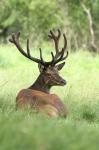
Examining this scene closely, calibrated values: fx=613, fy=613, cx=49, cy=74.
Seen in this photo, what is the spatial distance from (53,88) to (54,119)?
18.7ft

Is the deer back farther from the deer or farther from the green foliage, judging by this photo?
the green foliage

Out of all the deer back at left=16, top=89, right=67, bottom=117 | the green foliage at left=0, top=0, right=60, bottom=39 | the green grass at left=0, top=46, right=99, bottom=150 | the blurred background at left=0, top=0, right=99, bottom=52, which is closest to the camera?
the green grass at left=0, top=46, right=99, bottom=150

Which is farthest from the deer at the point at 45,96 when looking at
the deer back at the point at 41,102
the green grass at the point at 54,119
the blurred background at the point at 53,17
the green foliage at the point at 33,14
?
the green foliage at the point at 33,14

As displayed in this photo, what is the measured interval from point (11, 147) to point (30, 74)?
1106cm

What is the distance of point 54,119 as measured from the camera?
671 cm

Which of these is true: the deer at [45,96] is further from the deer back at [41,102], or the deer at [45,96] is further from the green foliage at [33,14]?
the green foliage at [33,14]

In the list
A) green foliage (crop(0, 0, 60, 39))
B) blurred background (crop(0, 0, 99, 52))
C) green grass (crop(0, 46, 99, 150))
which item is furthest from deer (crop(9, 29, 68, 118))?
green foliage (crop(0, 0, 60, 39))

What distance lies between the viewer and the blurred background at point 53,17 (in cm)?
3109

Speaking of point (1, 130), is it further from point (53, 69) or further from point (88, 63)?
point (88, 63)

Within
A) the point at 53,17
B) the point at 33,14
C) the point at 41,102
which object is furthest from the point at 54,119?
the point at 33,14

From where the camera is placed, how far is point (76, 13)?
32.6m

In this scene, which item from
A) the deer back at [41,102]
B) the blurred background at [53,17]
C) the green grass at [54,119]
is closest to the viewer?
the green grass at [54,119]

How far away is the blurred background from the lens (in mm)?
31092

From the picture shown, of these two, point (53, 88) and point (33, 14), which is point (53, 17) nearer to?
point (33, 14)
